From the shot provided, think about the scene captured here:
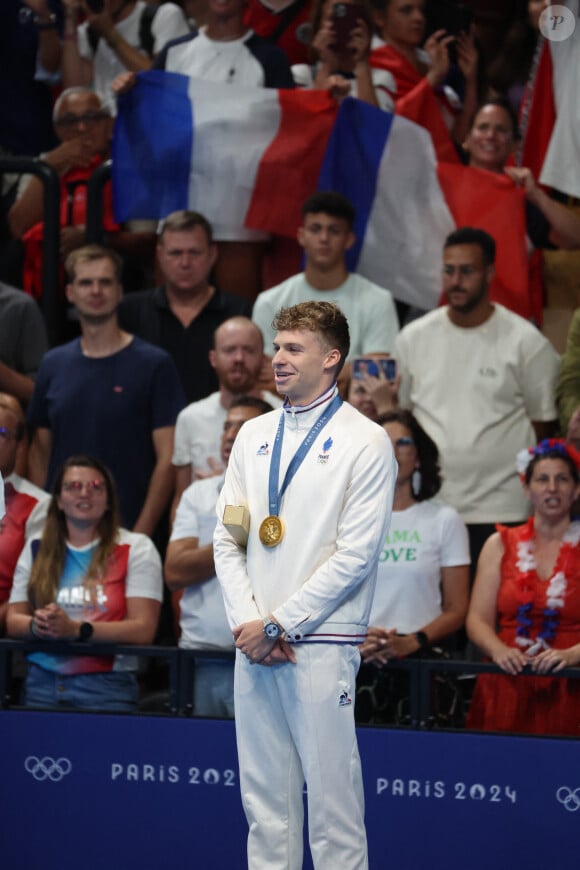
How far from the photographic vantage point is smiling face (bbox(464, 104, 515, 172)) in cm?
823

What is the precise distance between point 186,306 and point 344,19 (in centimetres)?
215

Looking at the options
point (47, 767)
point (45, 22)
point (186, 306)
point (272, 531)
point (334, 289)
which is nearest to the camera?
point (272, 531)

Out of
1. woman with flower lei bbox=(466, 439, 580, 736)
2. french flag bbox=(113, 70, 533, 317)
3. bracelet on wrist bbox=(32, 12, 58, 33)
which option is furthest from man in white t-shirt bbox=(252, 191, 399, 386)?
bracelet on wrist bbox=(32, 12, 58, 33)

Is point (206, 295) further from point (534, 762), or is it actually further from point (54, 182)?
point (534, 762)

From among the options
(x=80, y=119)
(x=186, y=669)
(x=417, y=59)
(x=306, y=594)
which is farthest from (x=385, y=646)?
(x=417, y=59)

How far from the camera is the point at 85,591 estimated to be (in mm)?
6160

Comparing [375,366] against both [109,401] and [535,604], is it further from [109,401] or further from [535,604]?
[535,604]

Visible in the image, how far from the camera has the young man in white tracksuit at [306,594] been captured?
14.4ft

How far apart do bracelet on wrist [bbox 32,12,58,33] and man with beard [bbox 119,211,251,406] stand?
2353mm

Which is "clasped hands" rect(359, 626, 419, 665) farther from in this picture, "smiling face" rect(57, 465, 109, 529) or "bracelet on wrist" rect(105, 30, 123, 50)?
"bracelet on wrist" rect(105, 30, 123, 50)

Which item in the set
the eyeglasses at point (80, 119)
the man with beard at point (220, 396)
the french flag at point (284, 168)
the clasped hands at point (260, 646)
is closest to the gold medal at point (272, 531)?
the clasped hands at point (260, 646)

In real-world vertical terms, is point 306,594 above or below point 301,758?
above

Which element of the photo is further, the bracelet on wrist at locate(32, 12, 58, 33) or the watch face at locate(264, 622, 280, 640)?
the bracelet on wrist at locate(32, 12, 58, 33)

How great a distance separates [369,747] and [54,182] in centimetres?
395
